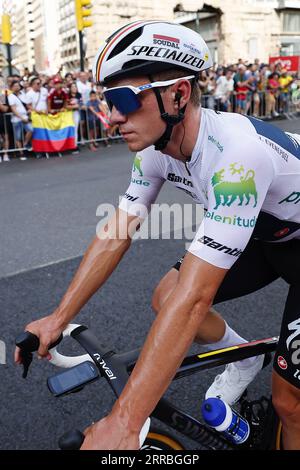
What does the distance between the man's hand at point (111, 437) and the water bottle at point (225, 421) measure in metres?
0.73

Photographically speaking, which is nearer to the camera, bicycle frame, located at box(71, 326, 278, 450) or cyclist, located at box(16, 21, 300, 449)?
cyclist, located at box(16, 21, 300, 449)

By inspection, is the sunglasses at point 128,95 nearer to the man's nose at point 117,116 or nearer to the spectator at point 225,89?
the man's nose at point 117,116

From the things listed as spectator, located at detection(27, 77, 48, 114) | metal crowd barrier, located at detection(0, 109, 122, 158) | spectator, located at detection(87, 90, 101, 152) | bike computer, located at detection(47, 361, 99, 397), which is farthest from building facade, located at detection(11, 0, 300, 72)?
bike computer, located at detection(47, 361, 99, 397)

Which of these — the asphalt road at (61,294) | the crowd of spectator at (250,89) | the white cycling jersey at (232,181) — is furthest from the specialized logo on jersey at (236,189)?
the crowd of spectator at (250,89)

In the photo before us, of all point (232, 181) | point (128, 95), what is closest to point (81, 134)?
point (128, 95)

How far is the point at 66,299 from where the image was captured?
6.43 ft

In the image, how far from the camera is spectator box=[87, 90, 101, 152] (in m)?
13.4

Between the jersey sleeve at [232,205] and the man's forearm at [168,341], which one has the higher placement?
the jersey sleeve at [232,205]

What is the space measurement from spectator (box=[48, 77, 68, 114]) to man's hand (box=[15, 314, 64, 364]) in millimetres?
11105

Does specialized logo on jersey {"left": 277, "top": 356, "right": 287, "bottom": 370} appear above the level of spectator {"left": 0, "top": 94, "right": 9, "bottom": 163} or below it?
below

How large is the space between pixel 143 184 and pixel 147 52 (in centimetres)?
65

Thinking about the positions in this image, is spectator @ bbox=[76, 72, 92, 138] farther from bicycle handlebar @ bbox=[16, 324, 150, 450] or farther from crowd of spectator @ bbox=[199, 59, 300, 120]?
bicycle handlebar @ bbox=[16, 324, 150, 450]

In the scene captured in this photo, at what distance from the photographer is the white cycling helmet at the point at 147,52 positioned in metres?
1.57

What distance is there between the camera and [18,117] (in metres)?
11.9
